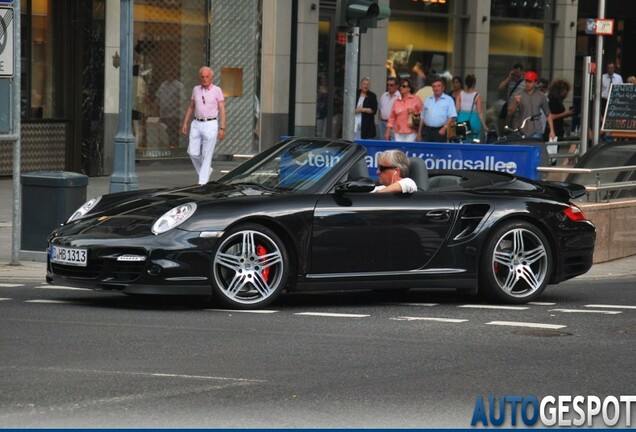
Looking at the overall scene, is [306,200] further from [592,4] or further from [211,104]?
[592,4]

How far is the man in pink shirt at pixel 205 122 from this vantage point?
1925 centimetres

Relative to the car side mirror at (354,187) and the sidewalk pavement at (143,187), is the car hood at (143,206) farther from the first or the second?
the sidewalk pavement at (143,187)

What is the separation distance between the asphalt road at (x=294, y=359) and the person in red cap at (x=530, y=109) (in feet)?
37.0

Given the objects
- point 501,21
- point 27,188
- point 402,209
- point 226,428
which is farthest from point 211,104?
point 501,21

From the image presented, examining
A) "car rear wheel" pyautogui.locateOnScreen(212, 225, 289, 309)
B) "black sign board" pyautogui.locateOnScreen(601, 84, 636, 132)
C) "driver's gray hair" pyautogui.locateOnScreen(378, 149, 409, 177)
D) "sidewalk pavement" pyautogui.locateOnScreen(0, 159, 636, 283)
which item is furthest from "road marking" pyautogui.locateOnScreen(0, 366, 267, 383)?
"black sign board" pyautogui.locateOnScreen(601, 84, 636, 132)

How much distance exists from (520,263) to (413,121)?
1096 cm

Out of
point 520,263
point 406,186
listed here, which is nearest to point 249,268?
point 406,186

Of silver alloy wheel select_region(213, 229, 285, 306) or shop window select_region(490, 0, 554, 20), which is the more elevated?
A: shop window select_region(490, 0, 554, 20)

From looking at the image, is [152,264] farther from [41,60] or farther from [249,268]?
[41,60]

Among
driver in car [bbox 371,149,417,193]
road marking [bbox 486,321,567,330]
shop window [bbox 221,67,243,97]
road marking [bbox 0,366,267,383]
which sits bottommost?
road marking [bbox 486,321,567,330]

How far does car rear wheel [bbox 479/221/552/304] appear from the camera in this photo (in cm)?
1144

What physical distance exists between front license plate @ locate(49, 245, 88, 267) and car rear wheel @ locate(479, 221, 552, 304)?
122 inches

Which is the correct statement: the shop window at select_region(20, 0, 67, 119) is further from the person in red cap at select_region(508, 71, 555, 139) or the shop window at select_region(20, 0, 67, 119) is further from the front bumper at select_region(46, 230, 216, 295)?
the front bumper at select_region(46, 230, 216, 295)

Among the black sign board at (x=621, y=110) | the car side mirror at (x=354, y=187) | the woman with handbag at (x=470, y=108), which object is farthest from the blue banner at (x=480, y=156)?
the woman with handbag at (x=470, y=108)
